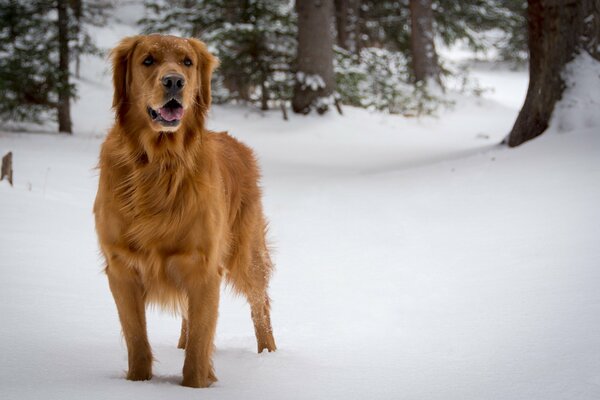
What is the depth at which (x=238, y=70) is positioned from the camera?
1403cm

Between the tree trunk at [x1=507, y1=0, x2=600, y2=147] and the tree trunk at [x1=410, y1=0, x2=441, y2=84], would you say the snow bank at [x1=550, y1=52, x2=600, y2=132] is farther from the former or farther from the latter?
the tree trunk at [x1=410, y1=0, x2=441, y2=84]

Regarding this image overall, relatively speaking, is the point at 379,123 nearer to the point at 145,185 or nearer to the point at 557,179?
the point at 557,179

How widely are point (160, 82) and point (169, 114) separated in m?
0.14

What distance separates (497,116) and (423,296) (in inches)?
565

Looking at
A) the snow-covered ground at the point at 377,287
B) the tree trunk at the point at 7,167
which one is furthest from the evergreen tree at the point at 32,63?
the tree trunk at the point at 7,167

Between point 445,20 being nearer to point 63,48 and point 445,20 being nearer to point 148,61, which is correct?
point 63,48

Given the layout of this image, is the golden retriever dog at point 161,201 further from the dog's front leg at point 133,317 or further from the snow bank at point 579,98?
the snow bank at point 579,98

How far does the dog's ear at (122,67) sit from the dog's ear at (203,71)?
290 mm

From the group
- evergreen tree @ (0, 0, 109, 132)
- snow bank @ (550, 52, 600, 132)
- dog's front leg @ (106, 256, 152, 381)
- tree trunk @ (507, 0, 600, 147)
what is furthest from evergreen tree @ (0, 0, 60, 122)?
dog's front leg @ (106, 256, 152, 381)

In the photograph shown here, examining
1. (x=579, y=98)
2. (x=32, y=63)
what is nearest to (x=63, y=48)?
(x=32, y=63)

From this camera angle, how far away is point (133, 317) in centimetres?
258

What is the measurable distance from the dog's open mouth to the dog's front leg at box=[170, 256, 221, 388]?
0.58 meters

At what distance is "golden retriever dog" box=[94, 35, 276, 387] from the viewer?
2488mm

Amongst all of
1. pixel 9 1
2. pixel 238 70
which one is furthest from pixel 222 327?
pixel 238 70
